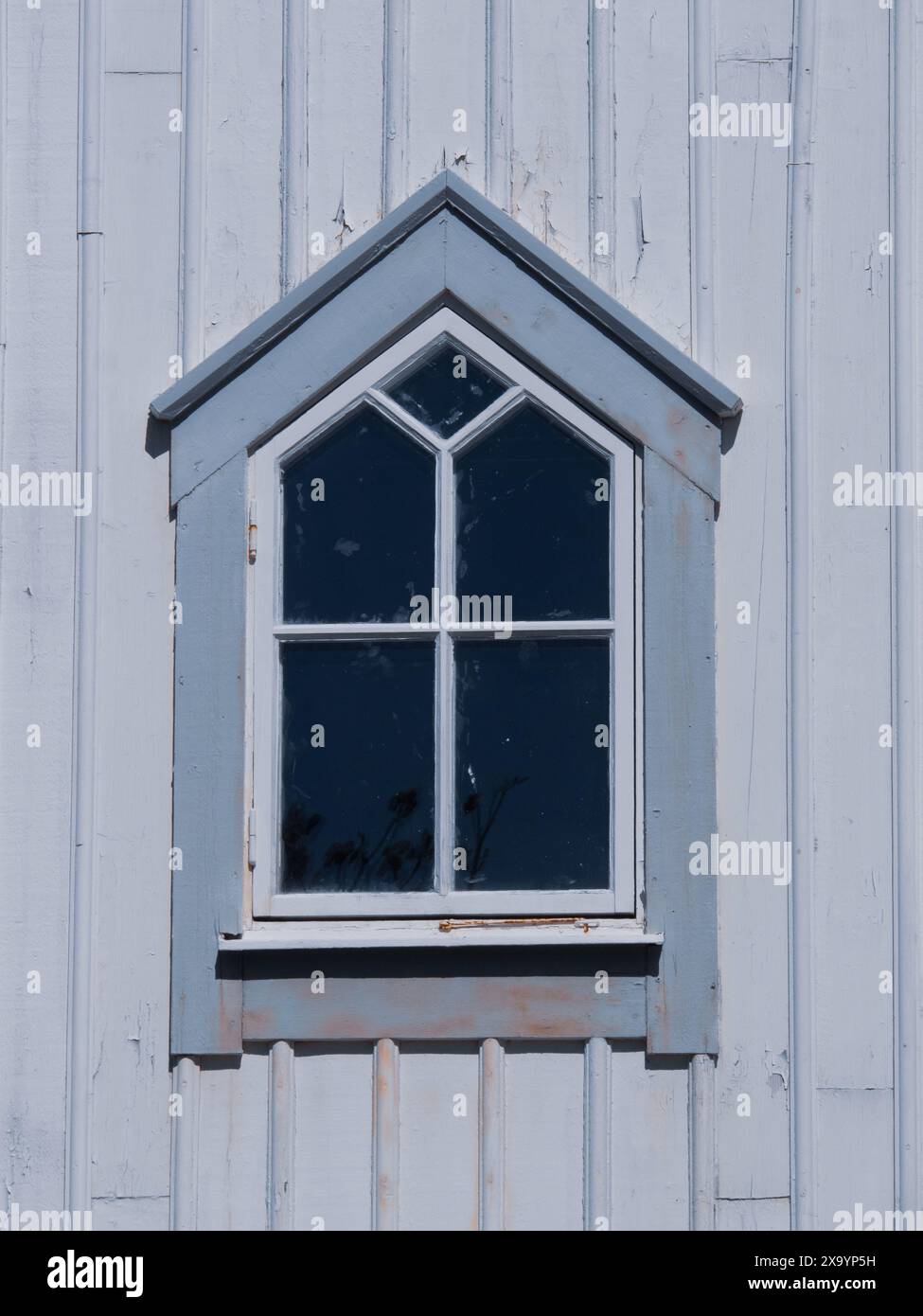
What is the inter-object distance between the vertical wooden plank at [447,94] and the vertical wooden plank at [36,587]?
0.81m

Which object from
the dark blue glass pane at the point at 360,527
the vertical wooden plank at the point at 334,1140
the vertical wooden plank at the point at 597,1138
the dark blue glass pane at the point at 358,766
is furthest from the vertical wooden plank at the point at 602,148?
the vertical wooden plank at the point at 334,1140

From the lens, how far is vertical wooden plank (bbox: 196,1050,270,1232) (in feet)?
9.81

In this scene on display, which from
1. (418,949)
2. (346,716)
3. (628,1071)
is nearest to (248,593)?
(346,716)

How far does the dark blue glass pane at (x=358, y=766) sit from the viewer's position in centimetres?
306

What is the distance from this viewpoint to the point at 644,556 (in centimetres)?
305

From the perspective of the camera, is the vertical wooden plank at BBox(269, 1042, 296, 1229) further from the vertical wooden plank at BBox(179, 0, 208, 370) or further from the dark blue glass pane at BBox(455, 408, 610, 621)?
the vertical wooden plank at BBox(179, 0, 208, 370)

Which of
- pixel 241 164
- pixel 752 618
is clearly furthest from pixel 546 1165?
pixel 241 164

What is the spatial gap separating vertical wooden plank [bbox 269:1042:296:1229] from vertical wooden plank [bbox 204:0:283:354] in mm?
1663

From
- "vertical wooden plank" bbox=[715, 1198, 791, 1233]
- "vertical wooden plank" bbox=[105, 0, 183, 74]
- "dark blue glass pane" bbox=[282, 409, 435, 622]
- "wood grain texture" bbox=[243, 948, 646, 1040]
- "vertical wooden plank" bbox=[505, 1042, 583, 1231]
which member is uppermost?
"vertical wooden plank" bbox=[105, 0, 183, 74]

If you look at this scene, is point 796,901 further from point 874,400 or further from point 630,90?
point 630,90

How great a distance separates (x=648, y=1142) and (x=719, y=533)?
1377mm

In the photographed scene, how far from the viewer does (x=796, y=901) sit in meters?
3.02

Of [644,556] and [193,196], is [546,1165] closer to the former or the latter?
[644,556]

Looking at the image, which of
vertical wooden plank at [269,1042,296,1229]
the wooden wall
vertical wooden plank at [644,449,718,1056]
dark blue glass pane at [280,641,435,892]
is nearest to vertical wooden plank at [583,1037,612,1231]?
the wooden wall
